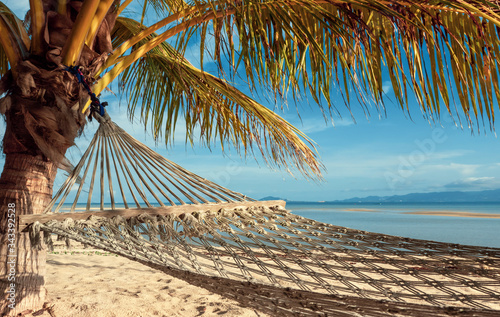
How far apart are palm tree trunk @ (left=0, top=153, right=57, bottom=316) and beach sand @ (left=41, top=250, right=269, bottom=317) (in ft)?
0.71

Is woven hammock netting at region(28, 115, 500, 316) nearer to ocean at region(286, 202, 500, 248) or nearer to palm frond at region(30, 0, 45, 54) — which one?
palm frond at region(30, 0, 45, 54)

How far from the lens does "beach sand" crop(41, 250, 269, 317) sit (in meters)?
1.76

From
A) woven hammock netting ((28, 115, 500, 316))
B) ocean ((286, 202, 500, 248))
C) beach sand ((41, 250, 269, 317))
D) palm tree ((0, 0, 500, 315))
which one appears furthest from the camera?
ocean ((286, 202, 500, 248))

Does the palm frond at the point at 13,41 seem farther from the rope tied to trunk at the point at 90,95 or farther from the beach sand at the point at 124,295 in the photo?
the beach sand at the point at 124,295

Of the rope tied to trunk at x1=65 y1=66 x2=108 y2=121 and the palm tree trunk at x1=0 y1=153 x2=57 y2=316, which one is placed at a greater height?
the rope tied to trunk at x1=65 y1=66 x2=108 y2=121

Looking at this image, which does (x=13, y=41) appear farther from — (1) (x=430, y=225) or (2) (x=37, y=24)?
(1) (x=430, y=225)

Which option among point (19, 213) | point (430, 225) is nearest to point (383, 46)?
point (19, 213)

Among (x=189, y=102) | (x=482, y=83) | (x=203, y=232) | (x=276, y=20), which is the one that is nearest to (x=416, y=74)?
(x=482, y=83)

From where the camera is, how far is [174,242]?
1.25m

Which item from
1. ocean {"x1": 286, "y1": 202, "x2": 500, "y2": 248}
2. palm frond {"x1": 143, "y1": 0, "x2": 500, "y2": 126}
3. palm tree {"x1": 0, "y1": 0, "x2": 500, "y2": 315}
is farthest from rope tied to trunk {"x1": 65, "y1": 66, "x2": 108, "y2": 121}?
ocean {"x1": 286, "y1": 202, "x2": 500, "y2": 248}

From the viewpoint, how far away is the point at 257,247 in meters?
1.31

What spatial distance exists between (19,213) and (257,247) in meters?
0.95

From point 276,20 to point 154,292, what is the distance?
1.60 m

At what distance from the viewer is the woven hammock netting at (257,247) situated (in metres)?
0.96
